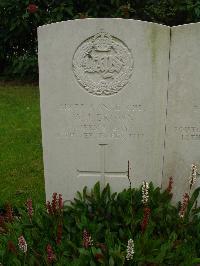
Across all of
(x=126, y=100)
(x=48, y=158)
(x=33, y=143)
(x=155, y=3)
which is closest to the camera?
(x=126, y=100)

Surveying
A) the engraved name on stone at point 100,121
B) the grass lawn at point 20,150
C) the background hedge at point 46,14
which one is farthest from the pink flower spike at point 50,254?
the background hedge at point 46,14

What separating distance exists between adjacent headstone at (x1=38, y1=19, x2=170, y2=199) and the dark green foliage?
0.67 ft

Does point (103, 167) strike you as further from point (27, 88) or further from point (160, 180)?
point (27, 88)

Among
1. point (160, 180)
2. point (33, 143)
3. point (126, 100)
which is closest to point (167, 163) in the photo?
point (160, 180)

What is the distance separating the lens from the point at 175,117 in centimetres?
357

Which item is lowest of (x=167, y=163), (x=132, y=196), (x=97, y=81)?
(x=132, y=196)

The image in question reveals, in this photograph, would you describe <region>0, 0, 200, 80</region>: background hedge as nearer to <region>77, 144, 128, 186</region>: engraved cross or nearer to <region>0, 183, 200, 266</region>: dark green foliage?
<region>77, 144, 128, 186</region>: engraved cross

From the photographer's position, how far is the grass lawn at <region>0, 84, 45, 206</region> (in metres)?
4.91

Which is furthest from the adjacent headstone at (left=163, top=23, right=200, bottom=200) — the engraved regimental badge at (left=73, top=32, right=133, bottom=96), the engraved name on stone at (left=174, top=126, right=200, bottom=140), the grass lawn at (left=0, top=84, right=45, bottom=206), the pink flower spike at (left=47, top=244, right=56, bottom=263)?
the grass lawn at (left=0, top=84, right=45, bottom=206)

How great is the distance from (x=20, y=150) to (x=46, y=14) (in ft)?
14.2

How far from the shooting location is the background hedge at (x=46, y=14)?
9.10 m

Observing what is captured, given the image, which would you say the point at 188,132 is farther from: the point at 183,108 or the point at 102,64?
the point at 102,64

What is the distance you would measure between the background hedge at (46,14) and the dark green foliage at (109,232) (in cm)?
545

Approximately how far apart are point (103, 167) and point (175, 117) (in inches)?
26.6
